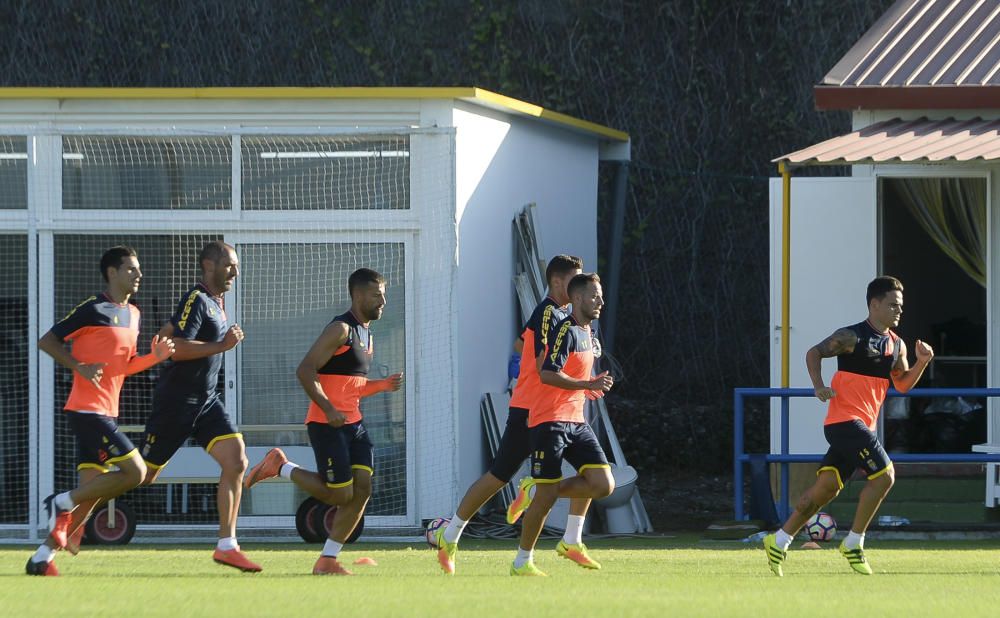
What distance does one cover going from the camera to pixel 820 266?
14328 millimetres

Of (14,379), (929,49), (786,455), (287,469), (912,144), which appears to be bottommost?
(786,455)

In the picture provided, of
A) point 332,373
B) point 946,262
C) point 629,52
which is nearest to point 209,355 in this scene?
point 332,373

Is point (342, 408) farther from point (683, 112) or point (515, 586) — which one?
point (683, 112)

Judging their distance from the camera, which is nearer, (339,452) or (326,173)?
(339,452)

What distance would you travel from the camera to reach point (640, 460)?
19562mm

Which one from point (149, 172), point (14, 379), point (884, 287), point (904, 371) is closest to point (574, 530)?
point (904, 371)

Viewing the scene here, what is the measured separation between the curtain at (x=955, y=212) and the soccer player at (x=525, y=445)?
5.38 metres

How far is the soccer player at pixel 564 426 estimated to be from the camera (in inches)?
378

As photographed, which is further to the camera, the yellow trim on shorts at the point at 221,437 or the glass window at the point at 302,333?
the glass window at the point at 302,333

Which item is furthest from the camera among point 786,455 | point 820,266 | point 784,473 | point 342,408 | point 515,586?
point 820,266

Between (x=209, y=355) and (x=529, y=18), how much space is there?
42.5ft

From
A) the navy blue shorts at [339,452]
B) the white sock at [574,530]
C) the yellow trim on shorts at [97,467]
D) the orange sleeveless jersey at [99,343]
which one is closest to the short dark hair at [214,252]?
the orange sleeveless jersey at [99,343]

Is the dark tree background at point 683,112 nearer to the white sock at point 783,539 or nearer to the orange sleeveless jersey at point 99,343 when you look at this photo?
the white sock at point 783,539

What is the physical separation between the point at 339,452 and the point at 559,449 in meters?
1.25
